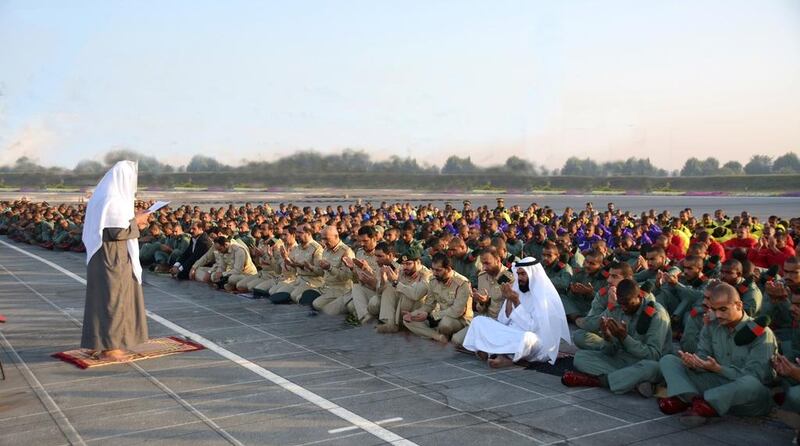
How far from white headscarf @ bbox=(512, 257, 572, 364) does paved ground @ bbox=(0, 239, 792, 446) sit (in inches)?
19.5

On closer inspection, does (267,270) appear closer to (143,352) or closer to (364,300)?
(364,300)

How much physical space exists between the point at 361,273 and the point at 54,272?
29.9 feet

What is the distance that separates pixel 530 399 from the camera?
615cm

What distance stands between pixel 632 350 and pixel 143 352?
505 cm

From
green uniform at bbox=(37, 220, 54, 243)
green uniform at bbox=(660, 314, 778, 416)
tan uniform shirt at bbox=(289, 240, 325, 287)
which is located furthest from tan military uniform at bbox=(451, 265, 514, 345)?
green uniform at bbox=(37, 220, 54, 243)

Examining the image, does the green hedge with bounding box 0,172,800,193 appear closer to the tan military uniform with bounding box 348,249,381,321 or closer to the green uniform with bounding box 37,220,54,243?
the green uniform with bounding box 37,220,54,243

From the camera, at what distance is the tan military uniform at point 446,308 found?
27.5 ft

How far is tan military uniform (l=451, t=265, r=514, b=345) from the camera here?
815 centimetres

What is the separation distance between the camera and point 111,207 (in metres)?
7.68

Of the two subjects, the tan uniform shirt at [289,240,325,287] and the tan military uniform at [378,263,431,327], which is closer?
the tan military uniform at [378,263,431,327]

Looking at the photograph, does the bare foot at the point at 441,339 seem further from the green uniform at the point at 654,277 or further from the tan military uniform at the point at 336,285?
the green uniform at the point at 654,277

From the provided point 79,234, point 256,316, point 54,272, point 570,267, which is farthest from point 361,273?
point 79,234

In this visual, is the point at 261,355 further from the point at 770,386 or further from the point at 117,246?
the point at 770,386

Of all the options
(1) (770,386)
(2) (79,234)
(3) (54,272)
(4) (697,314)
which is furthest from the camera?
(2) (79,234)
